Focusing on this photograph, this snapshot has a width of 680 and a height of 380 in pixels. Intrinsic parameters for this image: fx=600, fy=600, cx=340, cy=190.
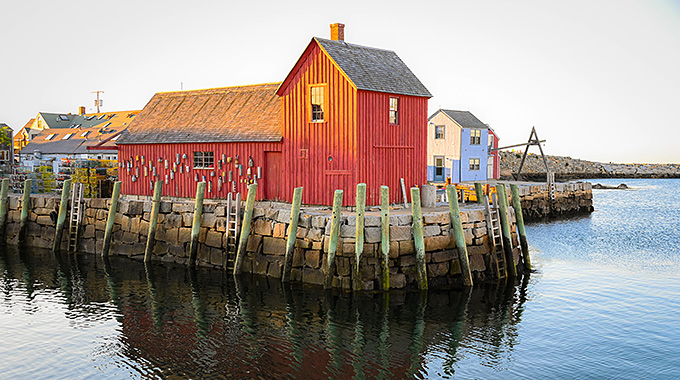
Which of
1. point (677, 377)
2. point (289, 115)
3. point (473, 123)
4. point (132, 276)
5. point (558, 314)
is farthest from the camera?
point (473, 123)

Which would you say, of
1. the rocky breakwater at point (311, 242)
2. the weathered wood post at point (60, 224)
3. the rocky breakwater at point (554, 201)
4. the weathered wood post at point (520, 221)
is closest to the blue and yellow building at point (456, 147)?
the rocky breakwater at point (554, 201)

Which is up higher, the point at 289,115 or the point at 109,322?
the point at 289,115

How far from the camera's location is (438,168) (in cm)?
4953

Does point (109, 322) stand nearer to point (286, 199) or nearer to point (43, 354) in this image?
point (43, 354)

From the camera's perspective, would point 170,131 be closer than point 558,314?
No


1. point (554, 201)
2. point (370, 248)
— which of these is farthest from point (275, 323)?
point (554, 201)

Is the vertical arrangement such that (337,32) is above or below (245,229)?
above

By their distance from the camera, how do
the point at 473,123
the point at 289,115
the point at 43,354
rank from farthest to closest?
1. the point at 473,123
2. the point at 289,115
3. the point at 43,354

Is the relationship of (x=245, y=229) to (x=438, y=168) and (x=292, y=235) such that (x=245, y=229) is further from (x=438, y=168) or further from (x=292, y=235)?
(x=438, y=168)

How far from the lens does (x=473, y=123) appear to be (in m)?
50.4

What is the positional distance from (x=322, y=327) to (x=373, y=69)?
12.6m

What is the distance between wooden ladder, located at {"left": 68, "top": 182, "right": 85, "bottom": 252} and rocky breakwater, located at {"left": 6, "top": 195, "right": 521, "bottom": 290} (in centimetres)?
102

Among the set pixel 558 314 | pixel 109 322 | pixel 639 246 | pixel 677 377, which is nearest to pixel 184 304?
pixel 109 322

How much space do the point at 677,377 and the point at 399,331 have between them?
598 centimetres
